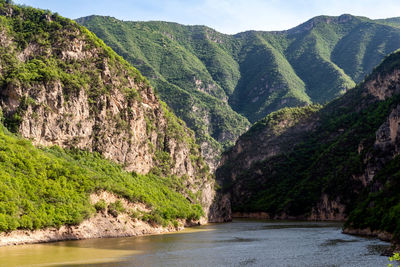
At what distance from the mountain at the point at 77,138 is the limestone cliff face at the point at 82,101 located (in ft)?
0.86

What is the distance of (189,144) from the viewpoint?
17262 centimetres

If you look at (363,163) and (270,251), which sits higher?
(363,163)

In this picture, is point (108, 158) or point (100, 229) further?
point (108, 158)

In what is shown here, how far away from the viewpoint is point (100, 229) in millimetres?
95312

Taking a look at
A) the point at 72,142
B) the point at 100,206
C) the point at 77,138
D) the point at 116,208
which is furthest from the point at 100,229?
the point at 77,138

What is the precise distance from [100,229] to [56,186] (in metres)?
12.6

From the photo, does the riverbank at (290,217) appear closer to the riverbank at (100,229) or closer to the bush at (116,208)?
the riverbank at (100,229)

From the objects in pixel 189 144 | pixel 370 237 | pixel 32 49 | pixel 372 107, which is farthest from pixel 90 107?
pixel 372 107

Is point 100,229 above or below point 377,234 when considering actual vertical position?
above

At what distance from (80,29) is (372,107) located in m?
112

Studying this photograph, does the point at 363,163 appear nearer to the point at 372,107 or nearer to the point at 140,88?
the point at 372,107

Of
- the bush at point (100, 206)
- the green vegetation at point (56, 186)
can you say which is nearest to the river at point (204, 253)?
the green vegetation at point (56, 186)

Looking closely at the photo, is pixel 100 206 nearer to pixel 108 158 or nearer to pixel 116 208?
pixel 116 208

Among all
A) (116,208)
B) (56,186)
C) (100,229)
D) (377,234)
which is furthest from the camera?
(116,208)
